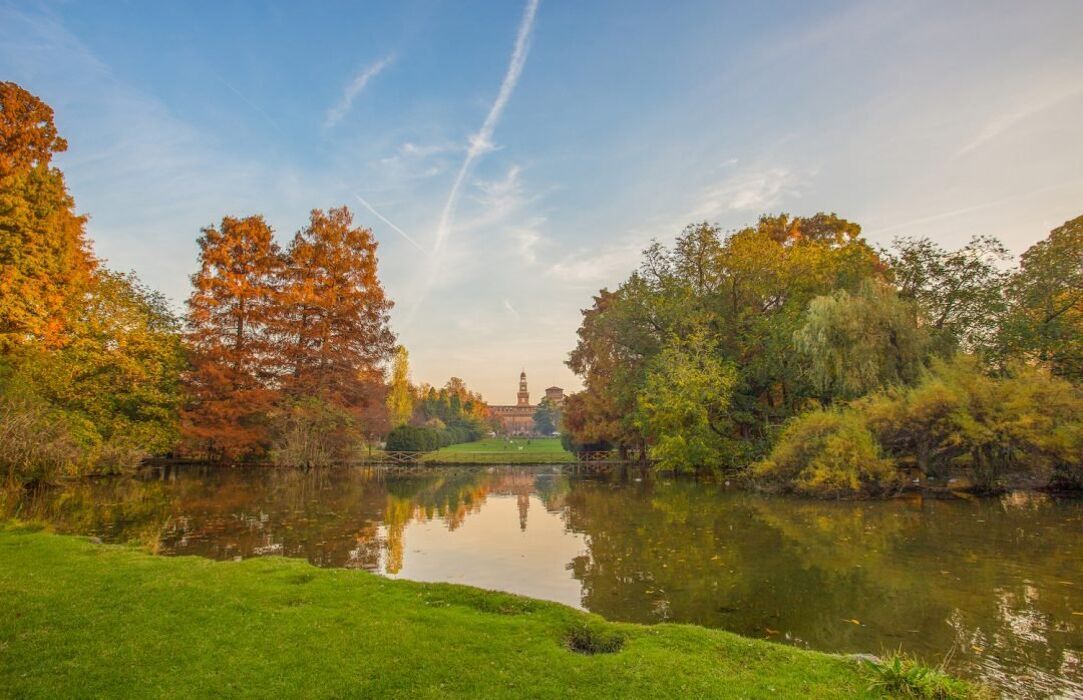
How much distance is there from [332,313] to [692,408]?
21.8 metres

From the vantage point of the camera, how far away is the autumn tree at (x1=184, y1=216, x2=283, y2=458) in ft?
94.6

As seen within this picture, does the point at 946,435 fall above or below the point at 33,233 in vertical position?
below

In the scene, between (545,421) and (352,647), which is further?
(545,421)

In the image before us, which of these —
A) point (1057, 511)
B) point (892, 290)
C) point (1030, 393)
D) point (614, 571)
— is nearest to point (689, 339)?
point (892, 290)

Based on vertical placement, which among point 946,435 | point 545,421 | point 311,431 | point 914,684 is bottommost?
point 914,684

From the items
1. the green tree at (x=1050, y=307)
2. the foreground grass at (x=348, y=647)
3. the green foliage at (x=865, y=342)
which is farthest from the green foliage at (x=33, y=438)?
the green tree at (x=1050, y=307)

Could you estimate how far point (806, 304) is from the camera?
85.8 feet

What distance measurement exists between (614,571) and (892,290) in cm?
1919

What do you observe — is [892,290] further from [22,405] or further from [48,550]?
[22,405]

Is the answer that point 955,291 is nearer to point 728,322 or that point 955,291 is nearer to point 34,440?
point 728,322

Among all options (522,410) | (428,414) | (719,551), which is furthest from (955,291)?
(522,410)

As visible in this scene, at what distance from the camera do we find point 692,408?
23.9 m

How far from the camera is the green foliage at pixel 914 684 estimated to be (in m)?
4.08

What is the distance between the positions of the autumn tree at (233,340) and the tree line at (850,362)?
759 inches
